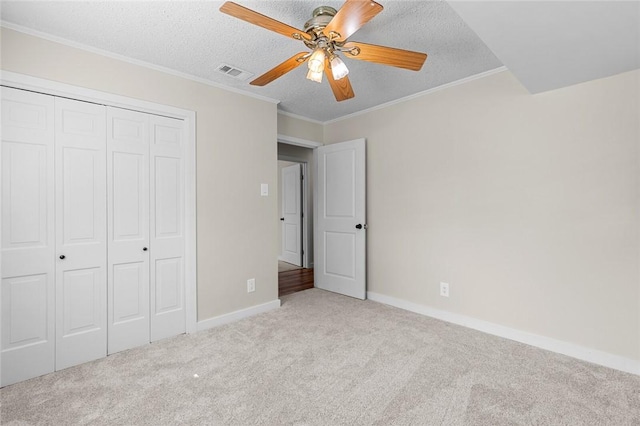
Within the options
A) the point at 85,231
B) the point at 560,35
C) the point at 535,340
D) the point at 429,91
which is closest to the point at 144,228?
the point at 85,231

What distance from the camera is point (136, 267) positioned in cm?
256

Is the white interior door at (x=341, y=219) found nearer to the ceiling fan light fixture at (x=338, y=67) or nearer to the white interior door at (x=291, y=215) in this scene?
the white interior door at (x=291, y=215)

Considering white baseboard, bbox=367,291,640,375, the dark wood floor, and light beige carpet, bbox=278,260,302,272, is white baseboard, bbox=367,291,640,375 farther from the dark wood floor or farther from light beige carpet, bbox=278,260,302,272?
light beige carpet, bbox=278,260,302,272

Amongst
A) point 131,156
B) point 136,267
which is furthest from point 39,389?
point 131,156

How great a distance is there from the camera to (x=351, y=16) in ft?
4.91

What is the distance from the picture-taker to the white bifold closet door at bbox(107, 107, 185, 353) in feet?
8.02

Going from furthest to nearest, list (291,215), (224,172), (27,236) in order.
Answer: (291,215)
(224,172)
(27,236)

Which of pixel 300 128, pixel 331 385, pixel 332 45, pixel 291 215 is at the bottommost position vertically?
pixel 331 385

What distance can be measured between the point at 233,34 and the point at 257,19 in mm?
719

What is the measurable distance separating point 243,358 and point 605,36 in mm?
3064

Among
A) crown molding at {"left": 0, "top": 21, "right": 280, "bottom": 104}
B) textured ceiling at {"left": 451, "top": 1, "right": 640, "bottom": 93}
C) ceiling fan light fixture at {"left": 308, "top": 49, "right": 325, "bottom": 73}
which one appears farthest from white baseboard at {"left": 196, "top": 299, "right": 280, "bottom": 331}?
textured ceiling at {"left": 451, "top": 1, "right": 640, "bottom": 93}

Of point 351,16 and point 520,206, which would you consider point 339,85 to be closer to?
point 351,16

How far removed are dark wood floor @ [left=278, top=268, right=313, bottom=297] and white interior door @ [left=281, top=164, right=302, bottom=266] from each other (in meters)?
0.58

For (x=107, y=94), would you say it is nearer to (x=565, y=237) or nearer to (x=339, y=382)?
(x=339, y=382)
